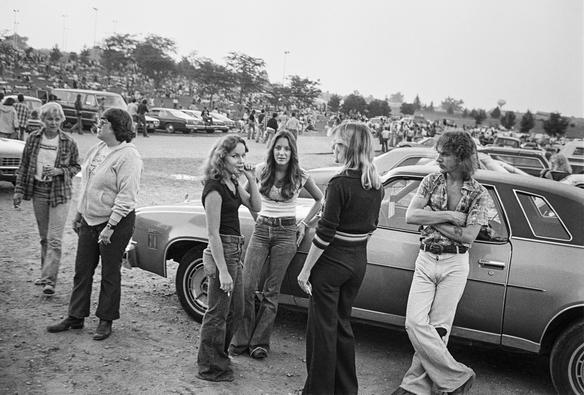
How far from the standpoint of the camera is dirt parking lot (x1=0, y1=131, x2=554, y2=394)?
377 centimetres

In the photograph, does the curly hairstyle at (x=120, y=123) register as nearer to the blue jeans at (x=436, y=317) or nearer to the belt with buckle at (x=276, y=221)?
the belt with buckle at (x=276, y=221)

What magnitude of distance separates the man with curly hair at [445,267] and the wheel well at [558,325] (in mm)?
691

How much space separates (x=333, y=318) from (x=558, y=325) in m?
1.70

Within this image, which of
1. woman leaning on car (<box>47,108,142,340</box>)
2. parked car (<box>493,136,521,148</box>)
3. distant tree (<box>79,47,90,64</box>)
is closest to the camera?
woman leaning on car (<box>47,108,142,340</box>)

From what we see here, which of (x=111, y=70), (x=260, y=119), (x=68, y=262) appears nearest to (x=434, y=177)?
(x=68, y=262)

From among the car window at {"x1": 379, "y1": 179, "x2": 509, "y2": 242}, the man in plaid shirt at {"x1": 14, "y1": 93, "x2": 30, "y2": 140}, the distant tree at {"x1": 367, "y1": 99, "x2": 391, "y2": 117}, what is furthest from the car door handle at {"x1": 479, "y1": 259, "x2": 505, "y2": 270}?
the distant tree at {"x1": 367, "y1": 99, "x2": 391, "y2": 117}

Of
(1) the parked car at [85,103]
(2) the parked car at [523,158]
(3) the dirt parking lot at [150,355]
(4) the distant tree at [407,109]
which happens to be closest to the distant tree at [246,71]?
(1) the parked car at [85,103]

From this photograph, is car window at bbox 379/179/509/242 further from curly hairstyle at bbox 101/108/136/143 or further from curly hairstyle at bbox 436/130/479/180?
curly hairstyle at bbox 101/108/136/143

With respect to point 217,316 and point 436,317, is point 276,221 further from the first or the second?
point 436,317

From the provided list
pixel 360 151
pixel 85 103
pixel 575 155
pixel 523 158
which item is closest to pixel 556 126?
pixel 575 155

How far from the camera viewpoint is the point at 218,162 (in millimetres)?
3719

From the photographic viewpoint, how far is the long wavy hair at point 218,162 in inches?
146

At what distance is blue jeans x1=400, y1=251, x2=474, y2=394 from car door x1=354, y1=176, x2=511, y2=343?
34 centimetres

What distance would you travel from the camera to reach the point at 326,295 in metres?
3.39
